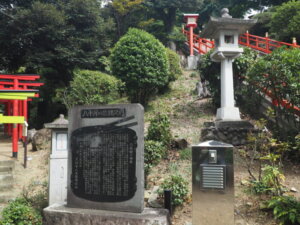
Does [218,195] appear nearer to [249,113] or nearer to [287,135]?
[287,135]

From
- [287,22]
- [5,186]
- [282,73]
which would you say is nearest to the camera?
[5,186]

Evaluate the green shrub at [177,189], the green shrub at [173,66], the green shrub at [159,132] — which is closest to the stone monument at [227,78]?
the green shrub at [159,132]

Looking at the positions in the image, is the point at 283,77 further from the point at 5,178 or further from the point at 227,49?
the point at 5,178

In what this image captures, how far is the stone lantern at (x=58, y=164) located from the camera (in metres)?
5.29

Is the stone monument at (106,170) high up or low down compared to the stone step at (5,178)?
up

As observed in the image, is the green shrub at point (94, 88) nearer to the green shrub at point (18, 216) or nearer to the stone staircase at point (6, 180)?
the stone staircase at point (6, 180)

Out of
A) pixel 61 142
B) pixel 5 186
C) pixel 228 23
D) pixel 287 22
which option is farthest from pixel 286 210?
pixel 287 22

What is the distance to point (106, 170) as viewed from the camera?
3.96 metres

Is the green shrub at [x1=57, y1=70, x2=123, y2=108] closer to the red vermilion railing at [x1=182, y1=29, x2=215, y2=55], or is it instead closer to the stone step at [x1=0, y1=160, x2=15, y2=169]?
Answer: the stone step at [x1=0, y1=160, x2=15, y2=169]

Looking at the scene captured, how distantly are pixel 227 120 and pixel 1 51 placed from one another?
14597 millimetres

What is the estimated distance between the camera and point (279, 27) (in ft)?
57.7

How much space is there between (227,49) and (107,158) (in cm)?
622

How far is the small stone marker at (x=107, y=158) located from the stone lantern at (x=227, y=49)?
5.18 m

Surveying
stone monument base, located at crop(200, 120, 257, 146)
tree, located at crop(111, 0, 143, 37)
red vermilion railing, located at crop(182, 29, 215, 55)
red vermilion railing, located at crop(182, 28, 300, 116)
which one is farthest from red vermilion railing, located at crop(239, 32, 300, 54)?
tree, located at crop(111, 0, 143, 37)
